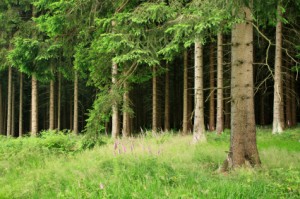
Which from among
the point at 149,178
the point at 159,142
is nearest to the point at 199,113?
the point at 159,142

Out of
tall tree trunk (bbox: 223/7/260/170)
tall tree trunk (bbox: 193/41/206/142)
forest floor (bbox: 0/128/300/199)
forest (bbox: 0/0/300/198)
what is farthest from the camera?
tall tree trunk (bbox: 193/41/206/142)

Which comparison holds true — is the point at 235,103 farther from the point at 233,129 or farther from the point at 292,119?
the point at 292,119

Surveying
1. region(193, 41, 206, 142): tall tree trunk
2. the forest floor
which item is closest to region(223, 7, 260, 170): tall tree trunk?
the forest floor

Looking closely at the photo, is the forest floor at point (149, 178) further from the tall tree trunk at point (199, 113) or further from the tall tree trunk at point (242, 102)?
the tall tree trunk at point (199, 113)

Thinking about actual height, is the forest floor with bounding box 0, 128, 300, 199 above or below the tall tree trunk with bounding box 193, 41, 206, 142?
below

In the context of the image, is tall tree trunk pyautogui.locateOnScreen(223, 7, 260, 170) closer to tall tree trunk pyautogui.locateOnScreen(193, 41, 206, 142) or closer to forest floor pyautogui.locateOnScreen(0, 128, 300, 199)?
forest floor pyautogui.locateOnScreen(0, 128, 300, 199)

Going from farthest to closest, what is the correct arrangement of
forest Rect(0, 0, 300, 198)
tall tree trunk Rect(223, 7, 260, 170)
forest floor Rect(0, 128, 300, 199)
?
tall tree trunk Rect(223, 7, 260, 170)
forest Rect(0, 0, 300, 198)
forest floor Rect(0, 128, 300, 199)

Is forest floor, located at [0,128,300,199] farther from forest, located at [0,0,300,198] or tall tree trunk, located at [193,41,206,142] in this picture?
tall tree trunk, located at [193,41,206,142]

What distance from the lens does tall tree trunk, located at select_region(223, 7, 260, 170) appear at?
6148mm

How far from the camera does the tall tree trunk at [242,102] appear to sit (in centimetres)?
615

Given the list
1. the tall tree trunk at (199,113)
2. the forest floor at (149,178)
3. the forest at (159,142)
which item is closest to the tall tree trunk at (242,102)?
the forest at (159,142)

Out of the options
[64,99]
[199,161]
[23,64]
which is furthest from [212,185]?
[64,99]

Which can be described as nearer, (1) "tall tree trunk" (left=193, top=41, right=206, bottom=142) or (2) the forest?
(2) the forest

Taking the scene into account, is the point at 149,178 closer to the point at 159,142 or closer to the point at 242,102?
the point at 242,102
